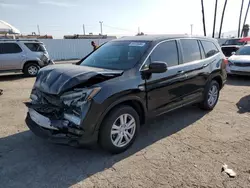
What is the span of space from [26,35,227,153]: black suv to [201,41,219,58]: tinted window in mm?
447

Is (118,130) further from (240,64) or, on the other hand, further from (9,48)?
(9,48)

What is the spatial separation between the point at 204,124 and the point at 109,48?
8.23 feet

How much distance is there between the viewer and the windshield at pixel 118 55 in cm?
365

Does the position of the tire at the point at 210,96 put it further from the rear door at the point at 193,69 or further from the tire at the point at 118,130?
the tire at the point at 118,130

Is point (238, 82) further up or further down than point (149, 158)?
further down

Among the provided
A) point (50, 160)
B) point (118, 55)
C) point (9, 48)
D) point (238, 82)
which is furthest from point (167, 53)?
point (9, 48)

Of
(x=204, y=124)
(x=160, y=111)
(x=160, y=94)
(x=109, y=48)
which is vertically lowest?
(x=204, y=124)

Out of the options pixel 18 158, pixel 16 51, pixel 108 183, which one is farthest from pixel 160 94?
pixel 16 51

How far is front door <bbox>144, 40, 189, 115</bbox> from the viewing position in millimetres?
3689

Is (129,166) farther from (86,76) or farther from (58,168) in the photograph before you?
(86,76)

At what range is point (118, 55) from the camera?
156 inches

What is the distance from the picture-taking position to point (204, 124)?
14.9ft

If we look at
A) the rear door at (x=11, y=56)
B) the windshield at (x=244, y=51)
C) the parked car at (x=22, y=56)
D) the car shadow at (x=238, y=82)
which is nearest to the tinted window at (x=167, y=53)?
the car shadow at (x=238, y=82)

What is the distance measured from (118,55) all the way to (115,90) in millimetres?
1099
